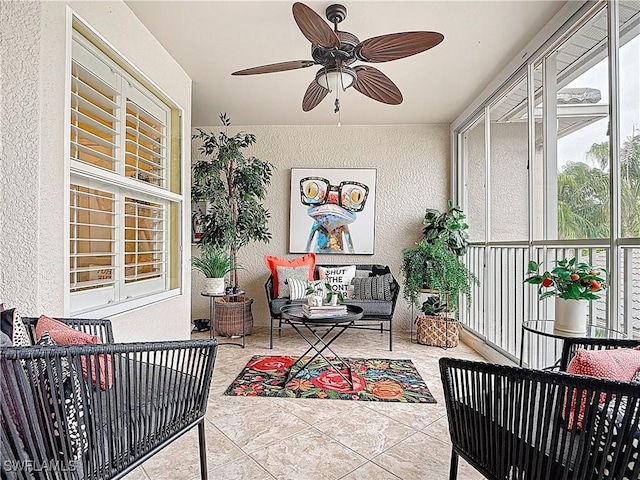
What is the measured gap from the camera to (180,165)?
3.46 m

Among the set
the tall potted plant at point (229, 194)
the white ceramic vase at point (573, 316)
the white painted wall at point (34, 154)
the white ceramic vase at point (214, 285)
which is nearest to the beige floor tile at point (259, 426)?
the white painted wall at point (34, 154)

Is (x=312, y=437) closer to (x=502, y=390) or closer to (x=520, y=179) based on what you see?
(x=502, y=390)

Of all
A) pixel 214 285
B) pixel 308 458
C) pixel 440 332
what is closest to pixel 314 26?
pixel 308 458

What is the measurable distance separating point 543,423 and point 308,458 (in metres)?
1.26

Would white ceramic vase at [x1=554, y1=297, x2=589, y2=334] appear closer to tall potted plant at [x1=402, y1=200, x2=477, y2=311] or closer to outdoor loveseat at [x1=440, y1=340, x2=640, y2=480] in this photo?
outdoor loveseat at [x1=440, y1=340, x2=640, y2=480]

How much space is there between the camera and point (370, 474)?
5.92ft

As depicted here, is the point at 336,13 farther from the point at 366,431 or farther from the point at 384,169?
the point at 384,169

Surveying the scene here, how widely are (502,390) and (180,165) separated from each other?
3140 mm

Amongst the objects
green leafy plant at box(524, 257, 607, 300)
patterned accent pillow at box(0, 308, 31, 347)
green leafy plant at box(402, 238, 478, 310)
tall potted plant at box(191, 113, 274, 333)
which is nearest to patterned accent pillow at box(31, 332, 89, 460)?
patterned accent pillow at box(0, 308, 31, 347)

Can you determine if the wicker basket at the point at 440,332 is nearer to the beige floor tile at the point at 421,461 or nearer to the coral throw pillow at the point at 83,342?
the beige floor tile at the point at 421,461

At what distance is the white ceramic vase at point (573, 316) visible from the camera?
1978 millimetres

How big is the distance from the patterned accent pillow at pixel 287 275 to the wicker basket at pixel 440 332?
1461mm

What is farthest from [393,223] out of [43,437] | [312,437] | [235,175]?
[43,437]

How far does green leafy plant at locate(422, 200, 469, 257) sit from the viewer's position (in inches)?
178
